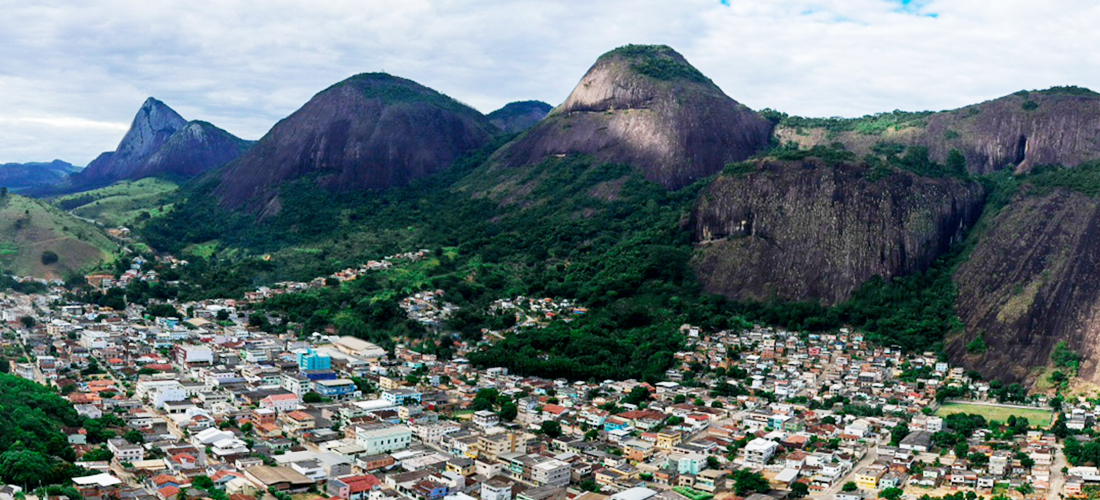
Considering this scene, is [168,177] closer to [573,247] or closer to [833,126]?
[573,247]

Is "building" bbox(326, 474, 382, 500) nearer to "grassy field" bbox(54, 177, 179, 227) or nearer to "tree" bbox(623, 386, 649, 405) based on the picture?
"tree" bbox(623, 386, 649, 405)

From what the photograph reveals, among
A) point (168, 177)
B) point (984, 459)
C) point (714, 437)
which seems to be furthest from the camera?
point (168, 177)

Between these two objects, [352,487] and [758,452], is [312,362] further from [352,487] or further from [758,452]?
[758,452]

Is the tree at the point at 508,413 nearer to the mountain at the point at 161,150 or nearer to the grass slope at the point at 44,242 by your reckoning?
the grass slope at the point at 44,242

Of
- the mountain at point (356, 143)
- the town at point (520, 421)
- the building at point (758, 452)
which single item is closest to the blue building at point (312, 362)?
the town at point (520, 421)

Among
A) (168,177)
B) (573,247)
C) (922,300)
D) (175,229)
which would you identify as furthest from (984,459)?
(168,177)

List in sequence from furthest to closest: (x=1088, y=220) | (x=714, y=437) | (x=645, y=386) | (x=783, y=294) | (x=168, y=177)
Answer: (x=168, y=177) → (x=783, y=294) → (x=1088, y=220) → (x=645, y=386) → (x=714, y=437)

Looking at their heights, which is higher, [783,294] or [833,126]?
[833,126]
